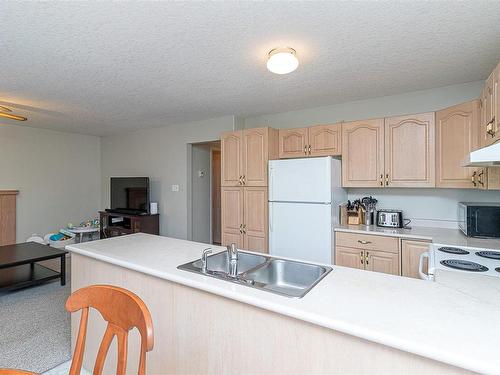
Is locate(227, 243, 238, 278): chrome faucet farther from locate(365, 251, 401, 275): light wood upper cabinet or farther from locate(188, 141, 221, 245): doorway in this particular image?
locate(188, 141, 221, 245): doorway

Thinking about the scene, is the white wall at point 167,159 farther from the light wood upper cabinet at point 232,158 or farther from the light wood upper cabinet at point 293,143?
the light wood upper cabinet at point 293,143

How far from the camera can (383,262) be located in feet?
8.77

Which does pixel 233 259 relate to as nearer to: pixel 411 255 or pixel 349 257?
pixel 349 257

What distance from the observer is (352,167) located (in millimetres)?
3109

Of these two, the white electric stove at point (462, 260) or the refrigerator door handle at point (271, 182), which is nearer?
the white electric stove at point (462, 260)

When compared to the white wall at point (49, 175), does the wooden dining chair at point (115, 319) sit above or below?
below

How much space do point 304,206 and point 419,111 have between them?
1.72m

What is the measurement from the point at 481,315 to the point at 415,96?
2.85m

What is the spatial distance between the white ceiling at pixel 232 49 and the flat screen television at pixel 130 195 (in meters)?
1.78

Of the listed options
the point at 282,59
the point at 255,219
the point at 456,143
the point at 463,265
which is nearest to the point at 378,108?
the point at 456,143

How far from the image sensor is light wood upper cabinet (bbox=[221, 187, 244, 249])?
11.7 ft

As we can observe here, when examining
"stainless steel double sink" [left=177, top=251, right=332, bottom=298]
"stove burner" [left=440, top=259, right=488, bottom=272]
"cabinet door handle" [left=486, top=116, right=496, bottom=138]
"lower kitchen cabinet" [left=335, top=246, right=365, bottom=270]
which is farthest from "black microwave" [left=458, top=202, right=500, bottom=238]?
"stainless steel double sink" [left=177, top=251, right=332, bottom=298]

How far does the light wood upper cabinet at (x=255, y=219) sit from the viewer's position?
11.0ft

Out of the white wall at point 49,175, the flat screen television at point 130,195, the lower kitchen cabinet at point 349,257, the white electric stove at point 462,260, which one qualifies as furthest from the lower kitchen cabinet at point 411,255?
the white wall at point 49,175
